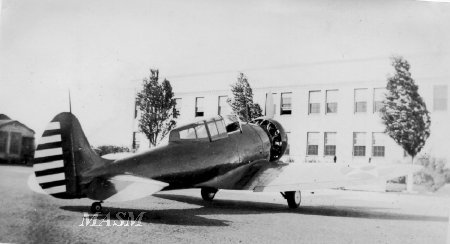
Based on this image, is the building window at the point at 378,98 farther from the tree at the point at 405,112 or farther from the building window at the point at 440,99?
the building window at the point at 440,99

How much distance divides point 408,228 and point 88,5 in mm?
4538

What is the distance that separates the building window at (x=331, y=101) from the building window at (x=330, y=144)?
318mm

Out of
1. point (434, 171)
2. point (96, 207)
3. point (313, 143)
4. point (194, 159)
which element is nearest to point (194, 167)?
point (194, 159)

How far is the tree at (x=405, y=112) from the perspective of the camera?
15.5 feet

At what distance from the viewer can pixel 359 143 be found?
546cm

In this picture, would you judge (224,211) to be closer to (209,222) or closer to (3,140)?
(209,222)

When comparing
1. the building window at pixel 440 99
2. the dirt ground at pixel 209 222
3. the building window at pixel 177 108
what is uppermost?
the building window at pixel 440 99

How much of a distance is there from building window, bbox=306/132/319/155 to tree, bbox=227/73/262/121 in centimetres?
95

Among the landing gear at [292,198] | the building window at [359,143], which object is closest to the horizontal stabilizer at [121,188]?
the landing gear at [292,198]

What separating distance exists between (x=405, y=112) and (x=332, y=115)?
3.10 ft

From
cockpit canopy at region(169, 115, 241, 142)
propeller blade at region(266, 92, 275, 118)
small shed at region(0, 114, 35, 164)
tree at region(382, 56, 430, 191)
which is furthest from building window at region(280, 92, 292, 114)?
small shed at region(0, 114, 35, 164)

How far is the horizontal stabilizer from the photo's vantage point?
3816mm

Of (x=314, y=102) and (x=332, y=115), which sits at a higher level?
(x=314, y=102)

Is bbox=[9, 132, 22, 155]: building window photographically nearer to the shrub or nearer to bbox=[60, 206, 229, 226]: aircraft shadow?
bbox=[60, 206, 229, 226]: aircraft shadow
